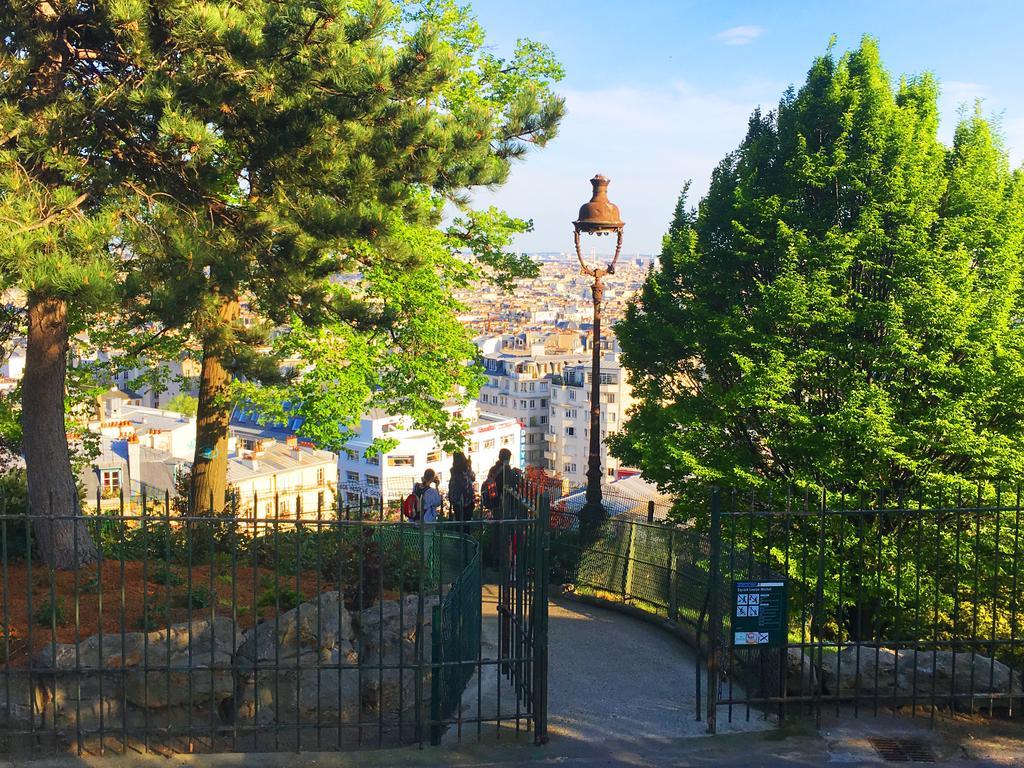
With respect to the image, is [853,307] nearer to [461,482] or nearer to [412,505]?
[461,482]

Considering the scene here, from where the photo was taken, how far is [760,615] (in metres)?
8.38

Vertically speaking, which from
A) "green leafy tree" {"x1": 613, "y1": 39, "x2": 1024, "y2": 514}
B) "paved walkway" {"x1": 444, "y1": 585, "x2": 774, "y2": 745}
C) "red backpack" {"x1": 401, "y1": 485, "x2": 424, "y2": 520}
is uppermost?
"green leafy tree" {"x1": 613, "y1": 39, "x2": 1024, "y2": 514}

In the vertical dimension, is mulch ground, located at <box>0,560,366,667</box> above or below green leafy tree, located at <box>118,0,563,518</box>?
below

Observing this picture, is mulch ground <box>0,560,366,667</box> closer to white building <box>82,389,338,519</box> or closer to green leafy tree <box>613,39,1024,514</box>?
green leafy tree <box>613,39,1024,514</box>

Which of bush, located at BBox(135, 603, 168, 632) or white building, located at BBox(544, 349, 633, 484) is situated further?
white building, located at BBox(544, 349, 633, 484)

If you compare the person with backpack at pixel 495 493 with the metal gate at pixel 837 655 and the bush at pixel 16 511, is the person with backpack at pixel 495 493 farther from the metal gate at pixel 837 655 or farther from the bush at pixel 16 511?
the bush at pixel 16 511

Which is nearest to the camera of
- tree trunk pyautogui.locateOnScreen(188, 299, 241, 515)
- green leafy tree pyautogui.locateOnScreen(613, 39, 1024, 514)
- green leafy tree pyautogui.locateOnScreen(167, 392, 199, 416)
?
tree trunk pyautogui.locateOnScreen(188, 299, 241, 515)

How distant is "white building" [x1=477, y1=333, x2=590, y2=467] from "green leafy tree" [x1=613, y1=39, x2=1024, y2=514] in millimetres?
102165

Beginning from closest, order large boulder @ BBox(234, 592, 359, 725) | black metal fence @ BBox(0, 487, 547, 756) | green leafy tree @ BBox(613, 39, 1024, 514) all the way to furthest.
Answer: black metal fence @ BBox(0, 487, 547, 756)
large boulder @ BBox(234, 592, 359, 725)
green leafy tree @ BBox(613, 39, 1024, 514)

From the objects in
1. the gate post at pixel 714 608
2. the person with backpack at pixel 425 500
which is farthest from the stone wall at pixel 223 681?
the person with backpack at pixel 425 500

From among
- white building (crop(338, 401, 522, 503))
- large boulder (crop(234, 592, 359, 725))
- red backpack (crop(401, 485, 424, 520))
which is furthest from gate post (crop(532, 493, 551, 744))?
white building (crop(338, 401, 522, 503))

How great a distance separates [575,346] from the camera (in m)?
160

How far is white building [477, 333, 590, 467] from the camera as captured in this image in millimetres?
132125

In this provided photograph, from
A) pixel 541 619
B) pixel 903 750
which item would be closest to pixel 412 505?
pixel 541 619
